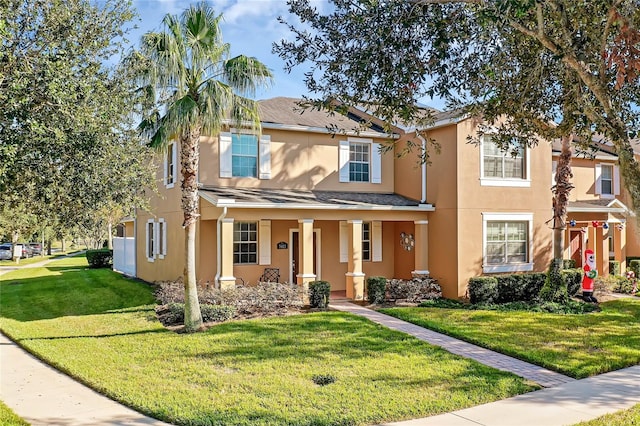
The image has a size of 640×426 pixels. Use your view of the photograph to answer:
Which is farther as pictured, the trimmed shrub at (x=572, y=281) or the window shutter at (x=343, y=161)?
the window shutter at (x=343, y=161)

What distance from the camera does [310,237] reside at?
16.1 metres

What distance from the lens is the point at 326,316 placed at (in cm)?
1368

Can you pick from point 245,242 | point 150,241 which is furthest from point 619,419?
point 150,241

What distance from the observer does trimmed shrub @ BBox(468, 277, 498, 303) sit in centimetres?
1625

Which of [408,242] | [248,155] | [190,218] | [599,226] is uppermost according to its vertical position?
[248,155]

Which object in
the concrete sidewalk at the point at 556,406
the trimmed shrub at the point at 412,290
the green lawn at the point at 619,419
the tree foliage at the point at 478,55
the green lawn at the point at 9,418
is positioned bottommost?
the concrete sidewalk at the point at 556,406

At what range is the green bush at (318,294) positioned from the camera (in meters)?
14.9

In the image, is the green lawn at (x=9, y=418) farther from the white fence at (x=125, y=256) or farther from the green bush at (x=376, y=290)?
the white fence at (x=125, y=256)

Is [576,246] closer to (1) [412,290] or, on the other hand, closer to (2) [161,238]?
(1) [412,290]

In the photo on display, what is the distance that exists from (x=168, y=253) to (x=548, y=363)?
563 inches

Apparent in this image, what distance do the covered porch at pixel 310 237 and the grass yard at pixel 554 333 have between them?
→ 130 inches

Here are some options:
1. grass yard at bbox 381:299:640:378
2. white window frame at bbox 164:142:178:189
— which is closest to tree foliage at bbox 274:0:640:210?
grass yard at bbox 381:299:640:378

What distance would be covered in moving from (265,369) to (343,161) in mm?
10953

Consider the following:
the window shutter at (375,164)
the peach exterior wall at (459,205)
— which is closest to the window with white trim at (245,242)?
the window shutter at (375,164)
